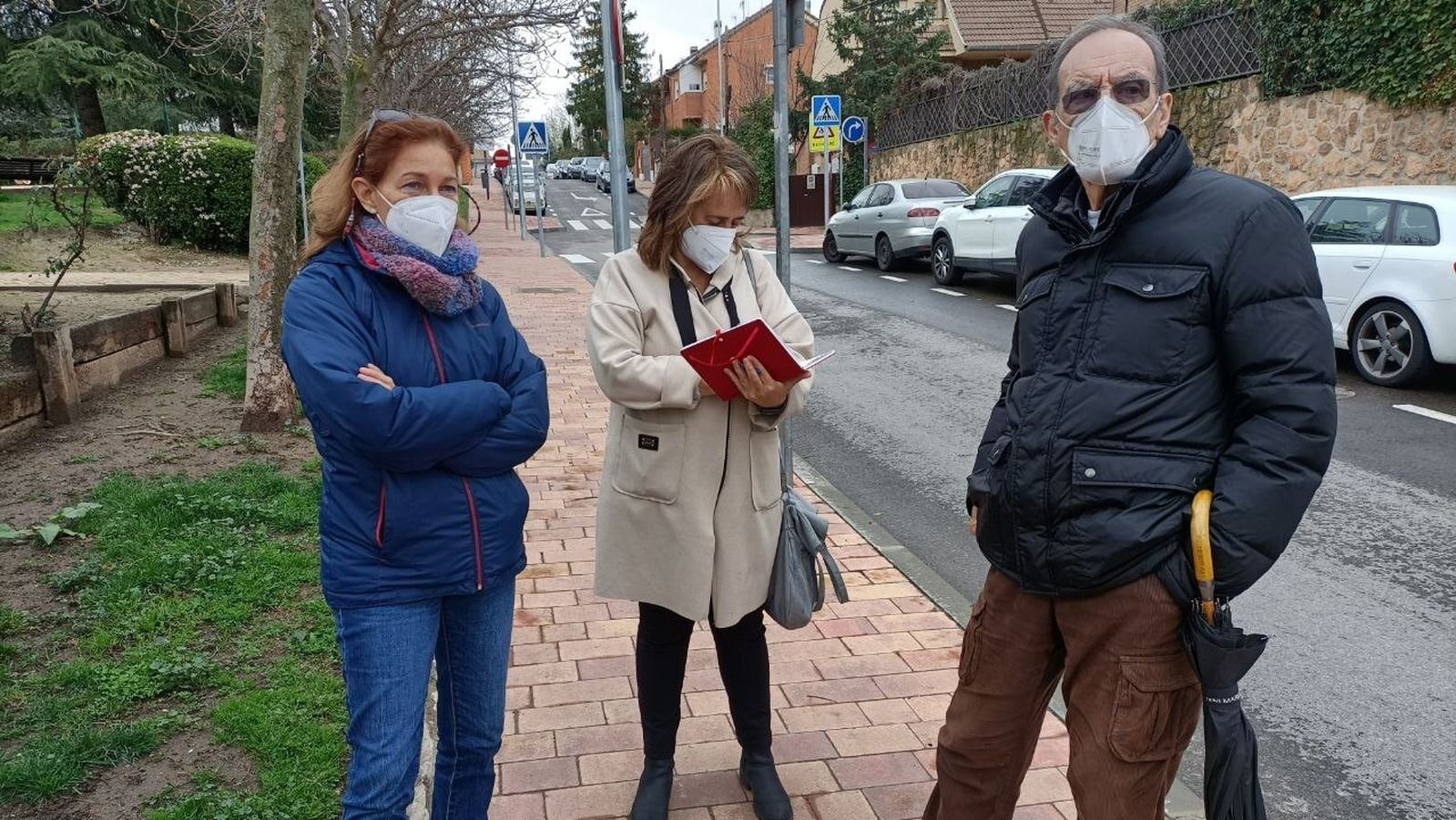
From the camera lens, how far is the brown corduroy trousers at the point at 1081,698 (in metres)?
1.96

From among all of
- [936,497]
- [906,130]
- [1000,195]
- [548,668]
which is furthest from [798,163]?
[548,668]

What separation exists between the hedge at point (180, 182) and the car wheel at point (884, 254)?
426 inches

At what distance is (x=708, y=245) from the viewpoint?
102 inches

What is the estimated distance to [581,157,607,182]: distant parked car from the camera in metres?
64.2

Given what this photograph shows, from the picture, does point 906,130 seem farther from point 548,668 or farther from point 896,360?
point 548,668

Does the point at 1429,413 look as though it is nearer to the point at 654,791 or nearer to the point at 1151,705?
the point at 1151,705

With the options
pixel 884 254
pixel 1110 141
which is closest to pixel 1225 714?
pixel 1110 141

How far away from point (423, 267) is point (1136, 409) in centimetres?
146

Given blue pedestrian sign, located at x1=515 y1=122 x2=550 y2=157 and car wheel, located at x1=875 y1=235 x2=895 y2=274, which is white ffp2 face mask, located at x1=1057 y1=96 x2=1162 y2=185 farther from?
blue pedestrian sign, located at x1=515 y1=122 x2=550 y2=157

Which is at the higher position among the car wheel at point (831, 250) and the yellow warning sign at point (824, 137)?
the yellow warning sign at point (824, 137)

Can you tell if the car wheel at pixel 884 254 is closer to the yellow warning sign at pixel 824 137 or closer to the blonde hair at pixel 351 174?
the yellow warning sign at pixel 824 137

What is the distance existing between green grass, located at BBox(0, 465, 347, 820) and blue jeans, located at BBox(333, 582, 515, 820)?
71 cm

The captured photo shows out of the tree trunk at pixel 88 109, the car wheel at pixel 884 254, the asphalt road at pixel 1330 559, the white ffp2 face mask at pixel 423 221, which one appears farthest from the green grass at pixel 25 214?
the white ffp2 face mask at pixel 423 221

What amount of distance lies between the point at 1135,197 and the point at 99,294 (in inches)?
494
